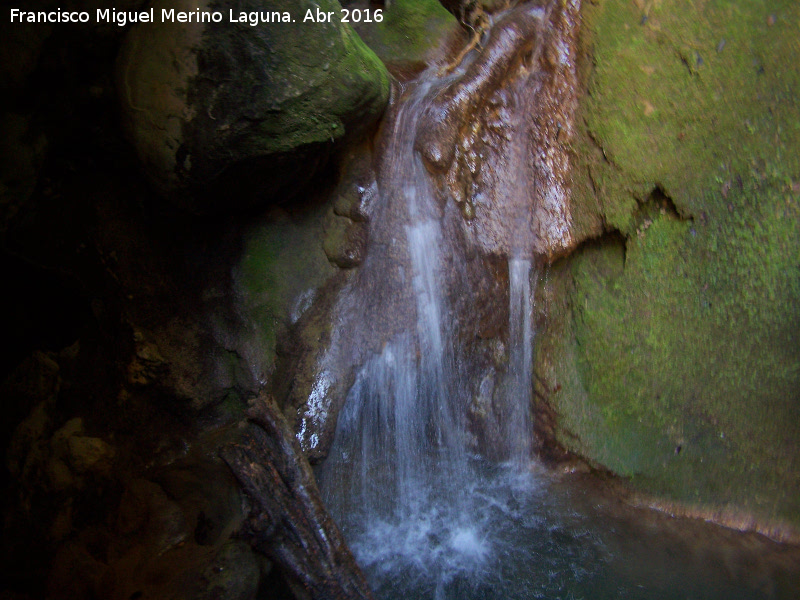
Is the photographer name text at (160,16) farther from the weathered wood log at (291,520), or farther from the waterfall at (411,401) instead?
the weathered wood log at (291,520)

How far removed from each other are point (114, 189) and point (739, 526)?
3461 millimetres

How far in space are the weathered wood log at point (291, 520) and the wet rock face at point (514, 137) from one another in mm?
1538

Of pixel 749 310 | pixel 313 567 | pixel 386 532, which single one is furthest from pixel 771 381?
pixel 313 567

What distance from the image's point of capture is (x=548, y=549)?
255 centimetres

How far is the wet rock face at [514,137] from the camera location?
9.07ft

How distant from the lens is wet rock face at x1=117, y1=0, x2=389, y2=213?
1.90 meters

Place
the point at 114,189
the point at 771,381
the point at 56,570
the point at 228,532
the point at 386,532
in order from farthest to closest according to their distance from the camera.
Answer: the point at 386,532 → the point at 771,381 → the point at 114,189 → the point at 228,532 → the point at 56,570

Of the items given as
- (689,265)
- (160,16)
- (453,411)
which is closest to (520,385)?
(453,411)

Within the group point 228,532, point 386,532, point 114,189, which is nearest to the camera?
point 228,532

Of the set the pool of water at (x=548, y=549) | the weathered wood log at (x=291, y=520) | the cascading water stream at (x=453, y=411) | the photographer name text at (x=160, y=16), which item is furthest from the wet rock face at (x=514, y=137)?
the weathered wood log at (x=291, y=520)

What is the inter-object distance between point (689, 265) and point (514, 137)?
1205 mm

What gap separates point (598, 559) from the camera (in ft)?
8.07

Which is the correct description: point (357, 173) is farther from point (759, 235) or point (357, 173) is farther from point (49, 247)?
point (759, 235)

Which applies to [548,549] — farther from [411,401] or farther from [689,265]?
[689,265]
